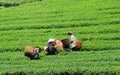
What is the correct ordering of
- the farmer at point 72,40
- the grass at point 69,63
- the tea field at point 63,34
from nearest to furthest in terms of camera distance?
the grass at point 69,63, the tea field at point 63,34, the farmer at point 72,40

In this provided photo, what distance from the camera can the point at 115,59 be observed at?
24.1m

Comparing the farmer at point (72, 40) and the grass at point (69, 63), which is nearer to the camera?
the grass at point (69, 63)

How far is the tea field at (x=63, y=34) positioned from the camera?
2381 centimetres

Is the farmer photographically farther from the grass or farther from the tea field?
the grass

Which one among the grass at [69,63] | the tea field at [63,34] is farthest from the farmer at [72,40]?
the grass at [69,63]

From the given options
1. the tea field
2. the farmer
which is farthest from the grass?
the farmer

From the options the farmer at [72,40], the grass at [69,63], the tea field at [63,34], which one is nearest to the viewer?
the grass at [69,63]

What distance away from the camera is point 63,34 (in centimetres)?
3362

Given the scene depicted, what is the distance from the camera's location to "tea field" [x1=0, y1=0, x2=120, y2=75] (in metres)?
23.8

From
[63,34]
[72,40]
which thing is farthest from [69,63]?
[63,34]

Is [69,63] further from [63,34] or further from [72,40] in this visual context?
[63,34]

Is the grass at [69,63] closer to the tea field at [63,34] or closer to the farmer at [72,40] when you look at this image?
the tea field at [63,34]

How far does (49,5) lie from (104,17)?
10042mm

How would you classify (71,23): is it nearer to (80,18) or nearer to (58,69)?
(80,18)
